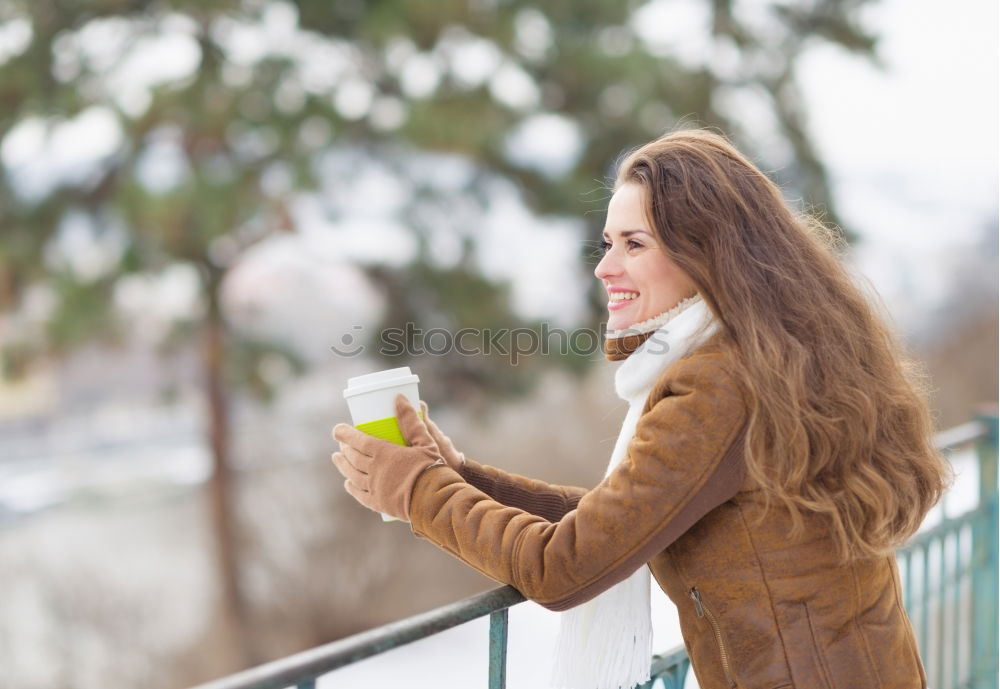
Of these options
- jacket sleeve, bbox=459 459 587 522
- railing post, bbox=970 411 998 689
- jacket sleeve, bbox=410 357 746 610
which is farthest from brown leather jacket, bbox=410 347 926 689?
railing post, bbox=970 411 998 689

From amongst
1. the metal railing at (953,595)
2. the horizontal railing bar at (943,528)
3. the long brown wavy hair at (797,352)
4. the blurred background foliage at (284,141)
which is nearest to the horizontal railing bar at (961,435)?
the metal railing at (953,595)

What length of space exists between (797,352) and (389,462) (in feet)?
1.88

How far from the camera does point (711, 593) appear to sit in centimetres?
119

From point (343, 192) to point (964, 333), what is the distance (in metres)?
9.26

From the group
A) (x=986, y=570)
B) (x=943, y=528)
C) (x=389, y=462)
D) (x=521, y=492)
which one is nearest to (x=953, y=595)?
(x=986, y=570)

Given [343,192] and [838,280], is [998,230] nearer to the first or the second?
[343,192]

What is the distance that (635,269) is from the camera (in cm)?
130

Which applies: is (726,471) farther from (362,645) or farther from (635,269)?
(362,645)

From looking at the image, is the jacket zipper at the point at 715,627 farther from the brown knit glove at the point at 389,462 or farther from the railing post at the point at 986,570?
the railing post at the point at 986,570

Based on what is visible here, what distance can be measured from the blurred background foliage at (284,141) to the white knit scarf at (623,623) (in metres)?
5.90

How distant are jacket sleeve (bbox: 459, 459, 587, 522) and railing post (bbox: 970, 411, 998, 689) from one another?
176cm

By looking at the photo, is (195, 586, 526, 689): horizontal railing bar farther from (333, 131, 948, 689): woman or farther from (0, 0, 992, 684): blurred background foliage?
(0, 0, 992, 684): blurred background foliage

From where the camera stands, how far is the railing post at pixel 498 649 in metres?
1.28

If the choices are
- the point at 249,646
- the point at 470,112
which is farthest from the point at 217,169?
the point at 249,646
